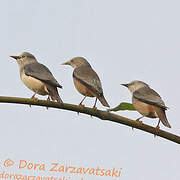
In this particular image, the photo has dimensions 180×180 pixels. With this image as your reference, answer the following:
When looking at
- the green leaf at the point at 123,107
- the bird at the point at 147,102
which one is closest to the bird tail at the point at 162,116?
the bird at the point at 147,102

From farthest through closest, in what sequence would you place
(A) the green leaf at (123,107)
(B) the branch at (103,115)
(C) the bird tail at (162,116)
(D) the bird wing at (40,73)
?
(D) the bird wing at (40,73) < (C) the bird tail at (162,116) < (A) the green leaf at (123,107) < (B) the branch at (103,115)

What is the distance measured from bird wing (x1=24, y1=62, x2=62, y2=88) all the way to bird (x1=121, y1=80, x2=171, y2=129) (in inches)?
36.4

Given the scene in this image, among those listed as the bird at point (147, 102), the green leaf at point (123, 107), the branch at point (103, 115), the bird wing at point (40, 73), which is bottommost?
the branch at point (103, 115)

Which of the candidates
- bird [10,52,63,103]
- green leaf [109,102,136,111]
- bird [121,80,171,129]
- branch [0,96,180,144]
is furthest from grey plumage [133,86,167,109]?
branch [0,96,180,144]

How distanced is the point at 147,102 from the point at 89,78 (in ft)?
2.94

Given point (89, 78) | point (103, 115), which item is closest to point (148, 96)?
point (89, 78)

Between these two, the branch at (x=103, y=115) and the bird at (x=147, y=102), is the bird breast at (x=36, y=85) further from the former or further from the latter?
the branch at (x=103, y=115)

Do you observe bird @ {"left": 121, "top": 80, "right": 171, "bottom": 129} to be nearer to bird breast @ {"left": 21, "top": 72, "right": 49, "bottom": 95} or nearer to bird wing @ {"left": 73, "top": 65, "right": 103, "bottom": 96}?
bird wing @ {"left": 73, "top": 65, "right": 103, "bottom": 96}

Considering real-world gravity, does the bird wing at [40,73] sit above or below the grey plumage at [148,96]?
above

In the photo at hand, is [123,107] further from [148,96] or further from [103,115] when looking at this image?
[148,96]

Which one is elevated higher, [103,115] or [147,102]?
[147,102]

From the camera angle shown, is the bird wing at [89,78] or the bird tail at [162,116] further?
the bird wing at [89,78]

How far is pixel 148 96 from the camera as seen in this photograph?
4176mm

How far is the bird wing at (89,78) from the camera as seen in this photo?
166 inches
